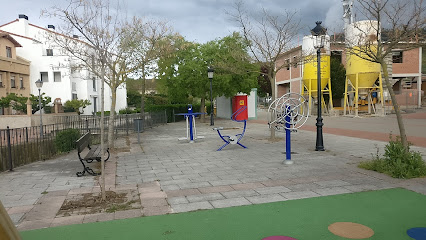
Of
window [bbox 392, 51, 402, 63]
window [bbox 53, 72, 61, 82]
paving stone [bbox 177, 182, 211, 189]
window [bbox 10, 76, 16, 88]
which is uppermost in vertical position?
window [bbox 392, 51, 402, 63]

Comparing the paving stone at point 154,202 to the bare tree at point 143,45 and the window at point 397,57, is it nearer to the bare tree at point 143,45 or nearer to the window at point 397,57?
the bare tree at point 143,45

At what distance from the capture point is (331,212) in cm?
427

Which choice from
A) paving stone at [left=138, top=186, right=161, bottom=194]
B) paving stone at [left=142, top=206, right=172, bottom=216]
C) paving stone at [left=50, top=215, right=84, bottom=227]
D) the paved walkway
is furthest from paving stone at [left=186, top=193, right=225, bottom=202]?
paving stone at [left=50, top=215, right=84, bottom=227]

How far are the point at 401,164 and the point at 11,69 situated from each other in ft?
125

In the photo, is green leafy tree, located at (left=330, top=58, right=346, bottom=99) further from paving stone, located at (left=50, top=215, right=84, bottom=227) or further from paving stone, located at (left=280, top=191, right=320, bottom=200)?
paving stone, located at (left=50, top=215, right=84, bottom=227)

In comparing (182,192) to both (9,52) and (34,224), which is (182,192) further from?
(9,52)

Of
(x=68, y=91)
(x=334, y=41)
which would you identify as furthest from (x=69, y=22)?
(x=68, y=91)

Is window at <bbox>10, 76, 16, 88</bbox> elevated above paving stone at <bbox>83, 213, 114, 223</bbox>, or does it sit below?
above

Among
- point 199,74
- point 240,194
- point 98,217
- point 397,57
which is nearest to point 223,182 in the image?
point 240,194

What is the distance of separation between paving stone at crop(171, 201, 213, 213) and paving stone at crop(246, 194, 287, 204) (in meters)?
0.69

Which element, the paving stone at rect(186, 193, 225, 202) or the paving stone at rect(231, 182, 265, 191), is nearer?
the paving stone at rect(186, 193, 225, 202)

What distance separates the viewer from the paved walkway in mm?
4789

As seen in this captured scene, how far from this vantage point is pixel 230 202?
15.8 ft

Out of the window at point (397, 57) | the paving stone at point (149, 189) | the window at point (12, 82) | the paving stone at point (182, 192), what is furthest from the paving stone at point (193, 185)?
the window at point (12, 82)
